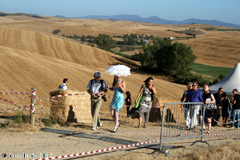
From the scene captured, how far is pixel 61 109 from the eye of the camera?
37.8 ft

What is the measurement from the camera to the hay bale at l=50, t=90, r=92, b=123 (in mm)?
11516

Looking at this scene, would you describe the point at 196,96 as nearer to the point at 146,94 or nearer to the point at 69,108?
the point at 146,94

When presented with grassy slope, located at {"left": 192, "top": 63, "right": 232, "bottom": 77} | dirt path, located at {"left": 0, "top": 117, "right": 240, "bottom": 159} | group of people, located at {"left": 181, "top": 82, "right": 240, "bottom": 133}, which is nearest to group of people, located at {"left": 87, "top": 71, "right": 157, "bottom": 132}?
dirt path, located at {"left": 0, "top": 117, "right": 240, "bottom": 159}

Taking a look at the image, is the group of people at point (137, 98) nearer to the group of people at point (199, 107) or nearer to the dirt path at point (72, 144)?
the group of people at point (199, 107)

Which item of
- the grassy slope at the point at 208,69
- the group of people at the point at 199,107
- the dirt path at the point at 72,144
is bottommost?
the grassy slope at the point at 208,69

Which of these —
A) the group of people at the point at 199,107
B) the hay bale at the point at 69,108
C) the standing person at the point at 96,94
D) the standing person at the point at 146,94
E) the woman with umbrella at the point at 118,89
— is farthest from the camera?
the hay bale at the point at 69,108

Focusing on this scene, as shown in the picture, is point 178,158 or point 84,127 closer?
point 178,158

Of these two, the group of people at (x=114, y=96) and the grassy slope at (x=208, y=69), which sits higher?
the group of people at (x=114, y=96)

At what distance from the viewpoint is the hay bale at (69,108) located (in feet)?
37.8

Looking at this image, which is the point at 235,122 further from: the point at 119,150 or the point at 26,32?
the point at 26,32

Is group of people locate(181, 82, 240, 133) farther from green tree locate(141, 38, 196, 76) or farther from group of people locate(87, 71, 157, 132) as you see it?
green tree locate(141, 38, 196, 76)

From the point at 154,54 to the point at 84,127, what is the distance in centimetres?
5506

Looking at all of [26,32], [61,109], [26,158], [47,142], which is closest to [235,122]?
[61,109]

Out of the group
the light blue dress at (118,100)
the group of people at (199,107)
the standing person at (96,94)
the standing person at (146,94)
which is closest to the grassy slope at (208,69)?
the group of people at (199,107)
